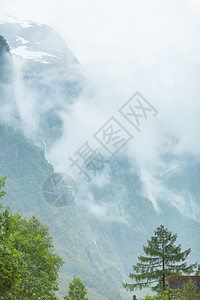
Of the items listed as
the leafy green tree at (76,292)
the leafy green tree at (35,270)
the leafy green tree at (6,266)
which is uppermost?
the leafy green tree at (76,292)

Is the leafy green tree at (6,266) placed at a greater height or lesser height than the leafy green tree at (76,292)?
lesser

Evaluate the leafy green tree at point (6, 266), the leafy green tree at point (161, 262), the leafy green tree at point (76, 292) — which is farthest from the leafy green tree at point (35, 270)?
the leafy green tree at point (76, 292)

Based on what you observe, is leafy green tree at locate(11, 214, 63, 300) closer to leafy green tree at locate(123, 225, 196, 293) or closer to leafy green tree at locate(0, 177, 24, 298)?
leafy green tree at locate(0, 177, 24, 298)

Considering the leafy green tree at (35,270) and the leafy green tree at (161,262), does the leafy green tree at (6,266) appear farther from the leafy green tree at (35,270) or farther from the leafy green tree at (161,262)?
the leafy green tree at (161,262)

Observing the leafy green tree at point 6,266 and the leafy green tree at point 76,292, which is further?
the leafy green tree at point 76,292

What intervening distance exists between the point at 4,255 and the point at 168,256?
2936cm

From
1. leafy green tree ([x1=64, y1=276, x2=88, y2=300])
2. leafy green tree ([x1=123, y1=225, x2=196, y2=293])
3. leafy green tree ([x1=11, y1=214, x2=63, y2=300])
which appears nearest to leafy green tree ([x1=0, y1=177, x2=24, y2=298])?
leafy green tree ([x1=11, y1=214, x2=63, y2=300])

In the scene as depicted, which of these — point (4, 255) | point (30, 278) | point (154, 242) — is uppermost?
point (154, 242)

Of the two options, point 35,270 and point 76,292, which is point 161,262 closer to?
point 35,270

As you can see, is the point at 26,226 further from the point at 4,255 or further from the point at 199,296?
the point at 4,255

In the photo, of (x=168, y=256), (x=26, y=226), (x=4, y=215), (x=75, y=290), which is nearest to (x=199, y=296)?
(x=168, y=256)

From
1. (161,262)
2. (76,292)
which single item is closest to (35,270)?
(161,262)

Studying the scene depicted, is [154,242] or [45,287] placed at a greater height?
[154,242]

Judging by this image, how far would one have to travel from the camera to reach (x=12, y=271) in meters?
21.1
